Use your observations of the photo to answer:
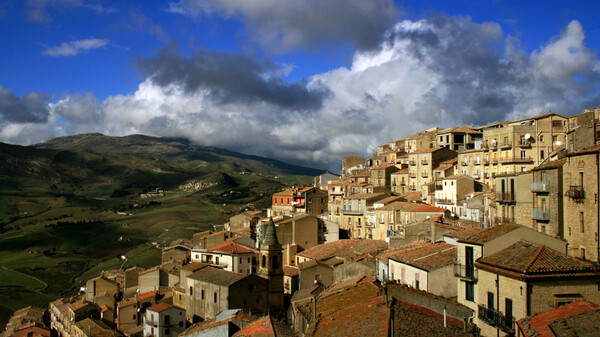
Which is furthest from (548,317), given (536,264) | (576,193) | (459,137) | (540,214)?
(459,137)

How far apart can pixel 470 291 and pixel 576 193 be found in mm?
6103

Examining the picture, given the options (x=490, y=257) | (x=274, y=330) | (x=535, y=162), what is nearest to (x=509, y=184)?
(x=490, y=257)

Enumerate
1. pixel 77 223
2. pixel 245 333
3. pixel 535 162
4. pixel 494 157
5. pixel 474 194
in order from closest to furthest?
pixel 245 333, pixel 474 194, pixel 535 162, pixel 494 157, pixel 77 223

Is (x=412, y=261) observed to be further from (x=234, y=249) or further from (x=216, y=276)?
(x=234, y=249)

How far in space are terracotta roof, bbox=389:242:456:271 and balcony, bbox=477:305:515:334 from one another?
14.2 ft

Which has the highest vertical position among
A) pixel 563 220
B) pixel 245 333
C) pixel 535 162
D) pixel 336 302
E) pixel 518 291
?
pixel 535 162

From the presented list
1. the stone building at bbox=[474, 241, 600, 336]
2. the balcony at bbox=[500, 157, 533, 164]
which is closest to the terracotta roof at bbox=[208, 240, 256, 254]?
the balcony at bbox=[500, 157, 533, 164]

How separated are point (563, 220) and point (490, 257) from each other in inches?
252

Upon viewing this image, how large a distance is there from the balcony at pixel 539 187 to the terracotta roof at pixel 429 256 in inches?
182

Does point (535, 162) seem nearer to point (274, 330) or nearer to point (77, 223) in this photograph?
point (274, 330)

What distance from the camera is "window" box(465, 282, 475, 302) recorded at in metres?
18.6

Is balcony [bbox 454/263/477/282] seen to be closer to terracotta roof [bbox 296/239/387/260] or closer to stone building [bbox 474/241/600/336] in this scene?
stone building [bbox 474/241/600/336]

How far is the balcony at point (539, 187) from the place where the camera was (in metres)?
22.7

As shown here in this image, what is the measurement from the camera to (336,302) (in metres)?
21.1
